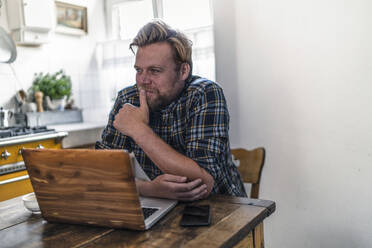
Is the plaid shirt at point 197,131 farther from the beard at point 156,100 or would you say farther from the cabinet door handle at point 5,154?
the cabinet door handle at point 5,154

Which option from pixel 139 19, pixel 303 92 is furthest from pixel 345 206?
pixel 139 19

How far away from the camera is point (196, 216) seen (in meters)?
0.92

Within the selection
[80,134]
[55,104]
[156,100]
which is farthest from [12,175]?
[156,100]

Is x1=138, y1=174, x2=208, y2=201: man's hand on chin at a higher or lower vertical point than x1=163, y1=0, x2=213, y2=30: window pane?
lower

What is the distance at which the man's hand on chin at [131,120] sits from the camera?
1.24 m

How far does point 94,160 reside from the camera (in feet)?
2.67

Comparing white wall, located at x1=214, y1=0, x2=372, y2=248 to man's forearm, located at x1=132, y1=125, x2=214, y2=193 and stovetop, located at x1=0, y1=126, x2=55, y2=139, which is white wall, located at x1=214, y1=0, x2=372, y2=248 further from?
stovetop, located at x1=0, y1=126, x2=55, y2=139

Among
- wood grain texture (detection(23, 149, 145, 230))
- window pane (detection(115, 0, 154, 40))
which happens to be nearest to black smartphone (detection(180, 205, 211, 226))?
wood grain texture (detection(23, 149, 145, 230))

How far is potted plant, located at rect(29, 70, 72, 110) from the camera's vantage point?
3.20 meters

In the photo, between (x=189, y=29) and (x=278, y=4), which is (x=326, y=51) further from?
(x=189, y=29)

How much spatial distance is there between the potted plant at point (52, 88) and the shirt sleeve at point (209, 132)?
2218 mm

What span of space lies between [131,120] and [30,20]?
2.19 m

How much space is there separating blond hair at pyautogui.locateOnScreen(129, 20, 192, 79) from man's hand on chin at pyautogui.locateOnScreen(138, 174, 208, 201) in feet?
1.69

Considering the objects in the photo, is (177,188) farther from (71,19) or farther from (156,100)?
(71,19)
